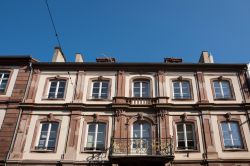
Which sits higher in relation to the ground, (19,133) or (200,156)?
(19,133)

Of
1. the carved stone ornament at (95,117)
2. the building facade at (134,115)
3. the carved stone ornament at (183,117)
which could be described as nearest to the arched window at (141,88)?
the building facade at (134,115)

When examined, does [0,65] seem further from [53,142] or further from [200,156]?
[200,156]

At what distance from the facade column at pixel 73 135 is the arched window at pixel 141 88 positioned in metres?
3.80

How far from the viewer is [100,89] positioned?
709 inches

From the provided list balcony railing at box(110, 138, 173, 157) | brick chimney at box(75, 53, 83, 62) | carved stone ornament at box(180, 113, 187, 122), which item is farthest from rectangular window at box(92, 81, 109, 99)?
carved stone ornament at box(180, 113, 187, 122)

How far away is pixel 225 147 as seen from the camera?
609 inches

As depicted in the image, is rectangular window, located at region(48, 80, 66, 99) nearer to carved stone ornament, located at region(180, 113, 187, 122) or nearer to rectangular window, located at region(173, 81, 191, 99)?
rectangular window, located at region(173, 81, 191, 99)

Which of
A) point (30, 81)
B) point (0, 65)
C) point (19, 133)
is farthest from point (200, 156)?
point (0, 65)

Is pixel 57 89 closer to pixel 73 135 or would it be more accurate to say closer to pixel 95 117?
pixel 95 117

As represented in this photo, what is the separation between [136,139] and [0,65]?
10295mm

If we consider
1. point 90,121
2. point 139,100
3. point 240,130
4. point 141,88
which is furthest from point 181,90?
point 90,121

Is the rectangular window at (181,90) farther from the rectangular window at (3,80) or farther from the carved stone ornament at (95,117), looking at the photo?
the rectangular window at (3,80)

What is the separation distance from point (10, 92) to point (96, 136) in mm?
6115

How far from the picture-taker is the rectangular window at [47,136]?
15.7 metres
